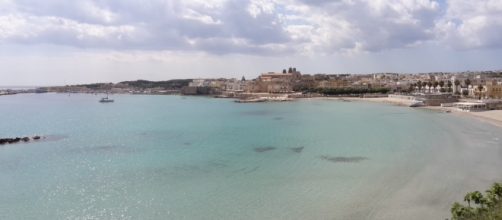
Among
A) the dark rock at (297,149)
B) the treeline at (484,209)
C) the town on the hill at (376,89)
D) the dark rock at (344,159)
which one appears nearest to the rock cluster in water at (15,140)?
the dark rock at (297,149)

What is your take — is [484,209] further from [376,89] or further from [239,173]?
[376,89]

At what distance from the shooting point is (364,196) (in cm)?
1595

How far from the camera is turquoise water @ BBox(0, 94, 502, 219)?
14.9 m

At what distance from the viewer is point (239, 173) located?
65.6 ft

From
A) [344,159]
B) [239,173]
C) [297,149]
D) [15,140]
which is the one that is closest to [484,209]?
[239,173]

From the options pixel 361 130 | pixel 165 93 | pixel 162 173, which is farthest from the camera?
pixel 165 93

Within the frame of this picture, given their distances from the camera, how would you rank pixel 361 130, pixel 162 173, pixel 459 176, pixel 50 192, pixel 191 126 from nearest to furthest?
pixel 50 192 → pixel 459 176 → pixel 162 173 → pixel 361 130 → pixel 191 126

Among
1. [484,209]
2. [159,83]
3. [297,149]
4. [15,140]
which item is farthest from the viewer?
[159,83]

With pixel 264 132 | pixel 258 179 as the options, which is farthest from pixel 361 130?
pixel 258 179

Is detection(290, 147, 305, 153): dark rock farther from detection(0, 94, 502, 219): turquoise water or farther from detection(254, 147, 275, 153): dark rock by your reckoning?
detection(254, 147, 275, 153): dark rock

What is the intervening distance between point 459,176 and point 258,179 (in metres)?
8.43

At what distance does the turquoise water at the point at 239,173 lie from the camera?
49.0 feet

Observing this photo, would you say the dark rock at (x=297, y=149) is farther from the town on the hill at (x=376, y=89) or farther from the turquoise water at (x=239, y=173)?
the town on the hill at (x=376, y=89)

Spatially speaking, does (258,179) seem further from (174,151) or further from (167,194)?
(174,151)
